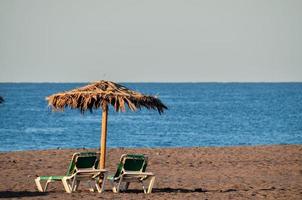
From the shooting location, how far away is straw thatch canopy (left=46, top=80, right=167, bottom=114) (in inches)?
620

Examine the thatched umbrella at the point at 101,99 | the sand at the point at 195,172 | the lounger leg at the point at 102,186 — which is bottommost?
the sand at the point at 195,172

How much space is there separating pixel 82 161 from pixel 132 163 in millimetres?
906

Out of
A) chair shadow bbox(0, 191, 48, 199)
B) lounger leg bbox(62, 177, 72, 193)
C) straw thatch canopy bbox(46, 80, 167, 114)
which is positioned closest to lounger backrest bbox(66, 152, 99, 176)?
lounger leg bbox(62, 177, 72, 193)

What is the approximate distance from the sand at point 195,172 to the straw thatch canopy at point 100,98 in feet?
5.17

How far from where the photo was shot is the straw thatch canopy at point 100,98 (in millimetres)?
15758

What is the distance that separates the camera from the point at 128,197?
15.1 m

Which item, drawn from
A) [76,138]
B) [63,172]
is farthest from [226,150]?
[76,138]

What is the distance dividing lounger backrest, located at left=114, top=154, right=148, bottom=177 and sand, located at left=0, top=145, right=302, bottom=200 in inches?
17.6

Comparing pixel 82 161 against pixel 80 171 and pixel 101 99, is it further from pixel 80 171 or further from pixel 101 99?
pixel 101 99

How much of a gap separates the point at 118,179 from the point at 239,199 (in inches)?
87.6

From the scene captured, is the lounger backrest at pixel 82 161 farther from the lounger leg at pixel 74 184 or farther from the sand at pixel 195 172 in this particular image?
the sand at pixel 195 172

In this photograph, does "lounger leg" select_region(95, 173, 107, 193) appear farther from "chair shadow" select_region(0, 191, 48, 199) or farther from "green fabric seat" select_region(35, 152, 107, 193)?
"chair shadow" select_region(0, 191, 48, 199)

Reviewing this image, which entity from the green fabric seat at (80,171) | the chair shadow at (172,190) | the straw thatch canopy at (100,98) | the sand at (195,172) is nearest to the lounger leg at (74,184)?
the green fabric seat at (80,171)

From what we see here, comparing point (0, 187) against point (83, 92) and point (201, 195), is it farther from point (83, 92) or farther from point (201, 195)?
point (201, 195)
